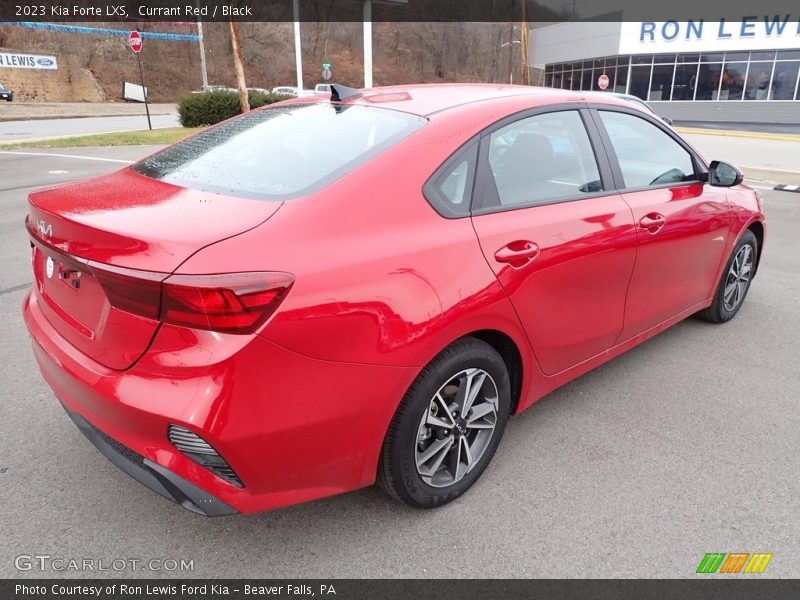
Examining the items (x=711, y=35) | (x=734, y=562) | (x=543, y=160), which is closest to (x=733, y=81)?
(x=711, y=35)

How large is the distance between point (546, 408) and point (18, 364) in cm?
311

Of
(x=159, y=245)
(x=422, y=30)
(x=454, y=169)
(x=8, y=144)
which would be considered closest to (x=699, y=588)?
(x=454, y=169)

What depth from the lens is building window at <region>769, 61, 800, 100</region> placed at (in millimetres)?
30202

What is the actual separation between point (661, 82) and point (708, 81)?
2.62m

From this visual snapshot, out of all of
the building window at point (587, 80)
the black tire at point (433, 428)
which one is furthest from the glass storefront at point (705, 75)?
the black tire at point (433, 428)

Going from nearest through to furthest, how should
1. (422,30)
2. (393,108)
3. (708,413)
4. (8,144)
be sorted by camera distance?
1. (393,108)
2. (708,413)
3. (8,144)
4. (422,30)

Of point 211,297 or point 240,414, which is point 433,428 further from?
point 211,297

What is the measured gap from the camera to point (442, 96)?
2.89 m

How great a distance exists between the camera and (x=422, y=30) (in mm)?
84062

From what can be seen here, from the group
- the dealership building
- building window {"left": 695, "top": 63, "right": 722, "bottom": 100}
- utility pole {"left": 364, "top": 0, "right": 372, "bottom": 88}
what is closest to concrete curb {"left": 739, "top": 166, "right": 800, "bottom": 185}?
the dealership building

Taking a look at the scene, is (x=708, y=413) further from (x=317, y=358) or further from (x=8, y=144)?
(x=8, y=144)

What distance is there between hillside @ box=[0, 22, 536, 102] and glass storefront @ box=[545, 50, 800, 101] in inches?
1073

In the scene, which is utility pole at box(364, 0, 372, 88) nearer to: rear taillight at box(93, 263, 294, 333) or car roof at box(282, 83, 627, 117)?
car roof at box(282, 83, 627, 117)

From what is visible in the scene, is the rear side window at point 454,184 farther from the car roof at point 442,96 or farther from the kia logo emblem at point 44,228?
the kia logo emblem at point 44,228
